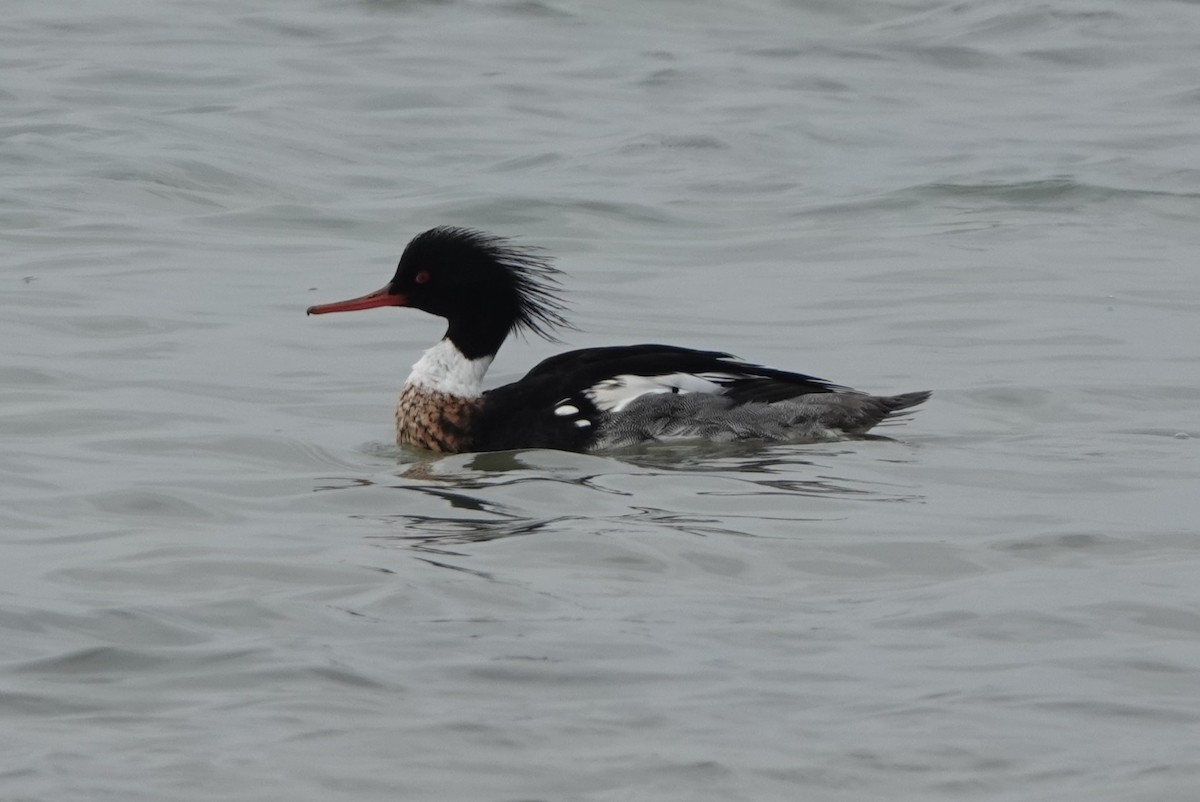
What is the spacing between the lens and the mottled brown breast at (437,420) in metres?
9.47

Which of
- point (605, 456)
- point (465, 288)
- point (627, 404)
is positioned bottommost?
point (605, 456)

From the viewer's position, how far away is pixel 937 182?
15.9m

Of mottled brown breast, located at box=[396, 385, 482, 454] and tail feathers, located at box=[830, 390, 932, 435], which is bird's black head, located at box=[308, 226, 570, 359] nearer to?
mottled brown breast, located at box=[396, 385, 482, 454]

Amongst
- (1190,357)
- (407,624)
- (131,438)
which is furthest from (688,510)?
(1190,357)

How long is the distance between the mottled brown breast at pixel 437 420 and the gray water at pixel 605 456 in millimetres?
150

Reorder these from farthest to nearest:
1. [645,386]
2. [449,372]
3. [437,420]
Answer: [449,372] → [437,420] → [645,386]

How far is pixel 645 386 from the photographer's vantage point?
Answer: 926 cm

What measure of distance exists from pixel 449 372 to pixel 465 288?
45cm

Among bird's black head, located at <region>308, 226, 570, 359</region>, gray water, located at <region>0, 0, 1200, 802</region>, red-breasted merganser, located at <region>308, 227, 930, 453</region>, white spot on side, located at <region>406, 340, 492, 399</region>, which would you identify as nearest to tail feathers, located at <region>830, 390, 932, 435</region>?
red-breasted merganser, located at <region>308, 227, 930, 453</region>

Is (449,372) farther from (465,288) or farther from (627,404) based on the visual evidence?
(627,404)

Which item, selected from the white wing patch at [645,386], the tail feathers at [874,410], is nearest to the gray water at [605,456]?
the tail feathers at [874,410]

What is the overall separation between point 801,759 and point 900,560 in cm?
204

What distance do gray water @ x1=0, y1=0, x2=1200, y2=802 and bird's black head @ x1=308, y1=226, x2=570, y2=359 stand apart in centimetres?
63

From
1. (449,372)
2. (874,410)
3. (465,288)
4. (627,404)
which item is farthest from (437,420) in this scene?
(874,410)
